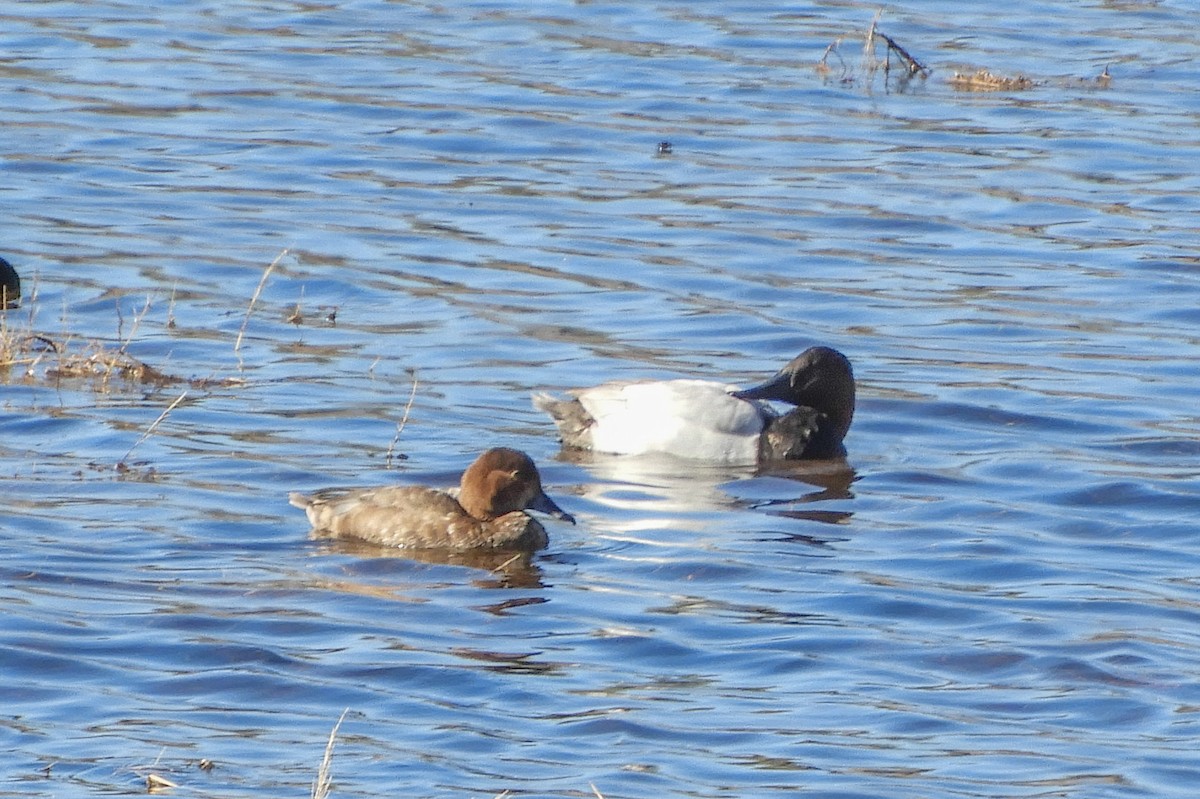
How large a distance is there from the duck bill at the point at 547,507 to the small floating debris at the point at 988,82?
44.0 ft

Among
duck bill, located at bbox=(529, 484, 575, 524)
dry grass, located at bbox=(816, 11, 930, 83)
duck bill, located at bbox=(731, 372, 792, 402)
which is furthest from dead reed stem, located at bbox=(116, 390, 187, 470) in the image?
dry grass, located at bbox=(816, 11, 930, 83)

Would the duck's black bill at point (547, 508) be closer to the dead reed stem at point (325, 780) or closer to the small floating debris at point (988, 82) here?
the dead reed stem at point (325, 780)

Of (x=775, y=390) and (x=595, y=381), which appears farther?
(x=595, y=381)

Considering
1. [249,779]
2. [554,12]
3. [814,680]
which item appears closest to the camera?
[249,779]

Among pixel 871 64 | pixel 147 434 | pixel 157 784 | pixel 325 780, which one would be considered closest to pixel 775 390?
pixel 147 434

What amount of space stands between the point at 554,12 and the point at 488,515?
17.1 metres

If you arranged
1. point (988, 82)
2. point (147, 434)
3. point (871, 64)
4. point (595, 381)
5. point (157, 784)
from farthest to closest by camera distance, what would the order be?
point (871, 64)
point (988, 82)
point (595, 381)
point (147, 434)
point (157, 784)

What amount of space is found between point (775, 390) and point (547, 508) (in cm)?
280

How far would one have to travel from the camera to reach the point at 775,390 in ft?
43.2

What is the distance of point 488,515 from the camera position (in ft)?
34.5

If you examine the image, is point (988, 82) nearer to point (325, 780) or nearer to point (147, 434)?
point (147, 434)

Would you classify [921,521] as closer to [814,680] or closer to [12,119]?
[814,680]

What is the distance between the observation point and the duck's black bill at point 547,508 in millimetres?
10617

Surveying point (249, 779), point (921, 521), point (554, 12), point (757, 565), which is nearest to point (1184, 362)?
point (921, 521)
